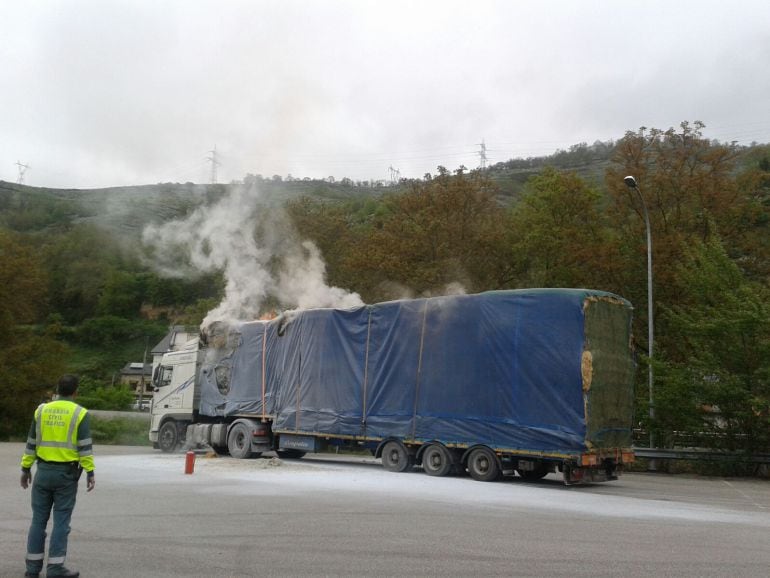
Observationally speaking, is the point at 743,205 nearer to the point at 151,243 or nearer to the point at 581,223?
the point at 581,223

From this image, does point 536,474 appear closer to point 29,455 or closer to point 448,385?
point 448,385

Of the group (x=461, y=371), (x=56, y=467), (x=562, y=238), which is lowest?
(x=56, y=467)

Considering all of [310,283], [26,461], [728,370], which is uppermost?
[310,283]

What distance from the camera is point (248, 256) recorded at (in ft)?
93.4

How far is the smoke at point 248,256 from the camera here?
26297 millimetres

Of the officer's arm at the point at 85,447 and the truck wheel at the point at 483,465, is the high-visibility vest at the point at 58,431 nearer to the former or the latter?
the officer's arm at the point at 85,447

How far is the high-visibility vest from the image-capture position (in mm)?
6328

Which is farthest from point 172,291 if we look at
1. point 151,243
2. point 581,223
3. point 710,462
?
point 710,462

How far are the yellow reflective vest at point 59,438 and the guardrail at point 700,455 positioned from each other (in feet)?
60.7

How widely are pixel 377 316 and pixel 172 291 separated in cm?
5209

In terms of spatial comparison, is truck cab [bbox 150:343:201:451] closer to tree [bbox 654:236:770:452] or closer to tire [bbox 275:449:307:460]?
tire [bbox 275:449:307:460]

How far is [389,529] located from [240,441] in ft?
38.9

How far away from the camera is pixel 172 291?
6569cm

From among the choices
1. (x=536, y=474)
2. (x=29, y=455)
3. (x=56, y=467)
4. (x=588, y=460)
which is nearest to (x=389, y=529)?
(x=56, y=467)
